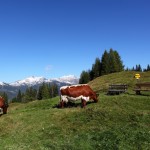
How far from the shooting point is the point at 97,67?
15388cm

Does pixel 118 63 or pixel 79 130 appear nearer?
pixel 79 130

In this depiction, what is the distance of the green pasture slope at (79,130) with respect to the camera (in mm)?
22766

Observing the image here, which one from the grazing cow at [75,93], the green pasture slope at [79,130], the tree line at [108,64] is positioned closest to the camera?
the green pasture slope at [79,130]

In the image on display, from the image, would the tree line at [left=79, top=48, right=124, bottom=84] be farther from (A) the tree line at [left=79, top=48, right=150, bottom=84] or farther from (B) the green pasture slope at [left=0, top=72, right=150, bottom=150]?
(B) the green pasture slope at [left=0, top=72, right=150, bottom=150]

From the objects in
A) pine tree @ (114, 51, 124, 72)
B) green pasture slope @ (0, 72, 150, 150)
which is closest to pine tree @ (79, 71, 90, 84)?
pine tree @ (114, 51, 124, 72)

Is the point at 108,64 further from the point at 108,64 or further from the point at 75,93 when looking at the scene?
the point at 75,93

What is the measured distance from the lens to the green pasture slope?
22766mm

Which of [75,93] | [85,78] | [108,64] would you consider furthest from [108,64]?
[75,93]

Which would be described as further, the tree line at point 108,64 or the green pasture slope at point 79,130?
the tree line at point 108,64

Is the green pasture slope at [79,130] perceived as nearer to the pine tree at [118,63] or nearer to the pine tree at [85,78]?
the pine tree at [118,63]

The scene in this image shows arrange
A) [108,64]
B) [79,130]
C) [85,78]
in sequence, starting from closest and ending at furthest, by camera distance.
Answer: [79,130] < [108,64] < [85,78]

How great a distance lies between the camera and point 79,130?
2578 cm

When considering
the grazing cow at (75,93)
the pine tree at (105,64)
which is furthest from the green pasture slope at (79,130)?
the pine tree at (105,64)

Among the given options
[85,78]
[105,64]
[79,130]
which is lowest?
[79,130]
